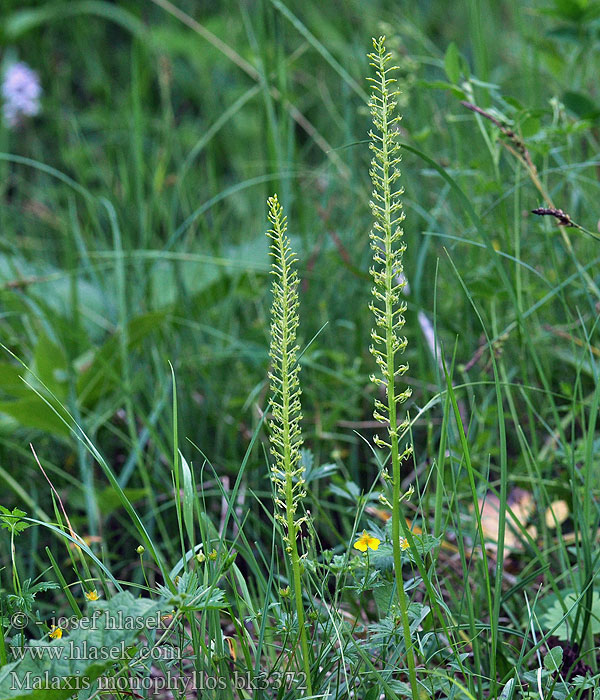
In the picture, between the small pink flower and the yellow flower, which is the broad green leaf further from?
the small pink flower

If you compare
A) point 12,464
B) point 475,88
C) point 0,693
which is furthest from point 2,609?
point 475,88

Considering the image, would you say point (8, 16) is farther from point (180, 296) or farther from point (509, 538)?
point (509, 538)

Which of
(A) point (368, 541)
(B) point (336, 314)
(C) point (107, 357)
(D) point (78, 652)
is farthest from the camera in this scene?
(B) point (336, 314)

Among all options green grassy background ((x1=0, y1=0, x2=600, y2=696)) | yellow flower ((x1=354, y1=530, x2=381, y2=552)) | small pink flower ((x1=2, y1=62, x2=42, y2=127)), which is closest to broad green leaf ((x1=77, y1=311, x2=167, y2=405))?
green grassy background ((x1=0, y1=0, x2=600, y2=696))

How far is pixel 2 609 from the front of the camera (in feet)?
3.36

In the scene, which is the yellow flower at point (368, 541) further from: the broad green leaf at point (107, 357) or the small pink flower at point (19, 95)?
the small pink flower at point (19, 95)

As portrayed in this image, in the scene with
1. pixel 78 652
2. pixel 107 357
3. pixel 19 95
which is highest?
pixel 19 95

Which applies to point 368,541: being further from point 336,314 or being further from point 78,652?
point 336,314

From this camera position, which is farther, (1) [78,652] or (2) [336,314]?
(2) [336,314]

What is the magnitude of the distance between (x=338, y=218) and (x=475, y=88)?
2.66 ft

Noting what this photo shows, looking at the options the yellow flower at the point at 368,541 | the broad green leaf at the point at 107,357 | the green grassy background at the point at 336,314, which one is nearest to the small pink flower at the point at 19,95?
the green grassy background at the point at 336,314

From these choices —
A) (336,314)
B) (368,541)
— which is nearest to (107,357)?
(336,314)

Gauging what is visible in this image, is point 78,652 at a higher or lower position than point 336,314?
lower

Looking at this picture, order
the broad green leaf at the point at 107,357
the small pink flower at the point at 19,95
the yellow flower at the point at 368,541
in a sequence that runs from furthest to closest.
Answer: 1. the small pink flower at the point at 19,95
2. the broad green leaf at the point at 107,357
3. the yellow flower at the point at 368,541
